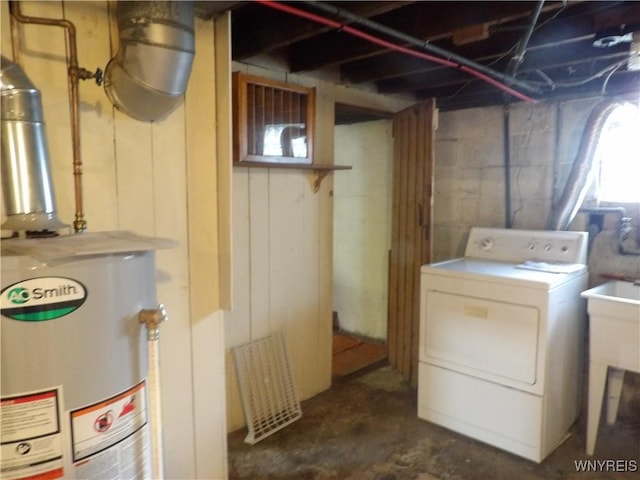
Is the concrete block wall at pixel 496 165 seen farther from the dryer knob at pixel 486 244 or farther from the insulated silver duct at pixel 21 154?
the insulated silver duct at pixel 21 154

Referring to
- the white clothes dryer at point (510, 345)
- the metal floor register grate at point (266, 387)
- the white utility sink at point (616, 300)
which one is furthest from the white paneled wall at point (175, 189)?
the white utility sink at point (616, 300)

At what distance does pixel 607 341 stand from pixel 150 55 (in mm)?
2356

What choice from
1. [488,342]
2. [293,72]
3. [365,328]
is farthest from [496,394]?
[293,72]

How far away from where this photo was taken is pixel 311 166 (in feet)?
8.38

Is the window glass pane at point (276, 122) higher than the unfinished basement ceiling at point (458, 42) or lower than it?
lower

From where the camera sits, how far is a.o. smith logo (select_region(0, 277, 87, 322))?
909mm

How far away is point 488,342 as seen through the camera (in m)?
2.34

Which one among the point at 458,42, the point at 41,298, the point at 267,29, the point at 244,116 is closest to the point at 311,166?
the point at 244,116

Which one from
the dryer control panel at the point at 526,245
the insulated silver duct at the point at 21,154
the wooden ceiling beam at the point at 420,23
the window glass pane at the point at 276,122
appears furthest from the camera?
the dryer control panel at the point at 526,245

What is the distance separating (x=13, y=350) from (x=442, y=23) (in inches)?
72.8

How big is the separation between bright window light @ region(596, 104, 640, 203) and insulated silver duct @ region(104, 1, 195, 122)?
7.80 feet

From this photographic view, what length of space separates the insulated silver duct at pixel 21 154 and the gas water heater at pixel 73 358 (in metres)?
0.07

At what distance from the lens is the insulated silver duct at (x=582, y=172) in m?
2.56

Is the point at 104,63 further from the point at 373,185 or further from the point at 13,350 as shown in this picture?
the point at 373,185
